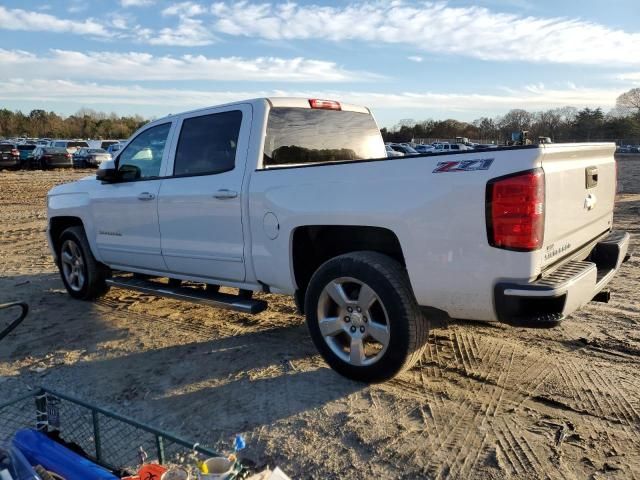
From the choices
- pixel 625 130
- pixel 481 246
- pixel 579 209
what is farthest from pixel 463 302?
pixel 625 130

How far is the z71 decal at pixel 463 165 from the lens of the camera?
126 inches

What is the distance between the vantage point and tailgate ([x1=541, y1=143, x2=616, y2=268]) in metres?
3.28

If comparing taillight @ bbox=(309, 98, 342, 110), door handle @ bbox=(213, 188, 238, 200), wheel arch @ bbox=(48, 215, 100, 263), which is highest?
taillight @ bbox=(309, 98, 342, 110)

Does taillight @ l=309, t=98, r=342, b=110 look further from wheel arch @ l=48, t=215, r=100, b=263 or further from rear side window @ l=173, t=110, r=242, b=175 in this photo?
wheel arch @ l=48, t=215, r=100, b=263

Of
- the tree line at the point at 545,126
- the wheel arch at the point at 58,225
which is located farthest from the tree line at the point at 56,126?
the wheel arch at the point at 58,225

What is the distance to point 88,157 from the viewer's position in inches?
1307

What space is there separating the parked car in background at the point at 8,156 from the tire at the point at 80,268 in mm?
28520

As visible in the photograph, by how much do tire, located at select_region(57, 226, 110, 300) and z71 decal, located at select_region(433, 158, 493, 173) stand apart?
4441mm

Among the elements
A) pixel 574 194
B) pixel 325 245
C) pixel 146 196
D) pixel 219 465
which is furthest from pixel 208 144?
pixel 219 465

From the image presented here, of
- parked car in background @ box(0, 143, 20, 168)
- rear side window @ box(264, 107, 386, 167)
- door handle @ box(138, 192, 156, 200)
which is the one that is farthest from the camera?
parked car in background @ box(0, 143, 20, 168)

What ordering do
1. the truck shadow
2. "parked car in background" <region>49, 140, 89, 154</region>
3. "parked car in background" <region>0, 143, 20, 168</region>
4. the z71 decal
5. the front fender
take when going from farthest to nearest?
"parked car in background" <region>49, 140, 89, 154</region> → "parked car in background" <region>0, 143, 20, 168</region> → the front fender → the truck shadow → the z71 decal

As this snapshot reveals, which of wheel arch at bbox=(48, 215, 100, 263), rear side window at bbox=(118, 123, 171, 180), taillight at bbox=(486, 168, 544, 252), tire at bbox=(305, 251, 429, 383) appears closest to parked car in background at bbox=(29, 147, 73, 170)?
wheel arch at bbox=(48, 215, 100, 263)

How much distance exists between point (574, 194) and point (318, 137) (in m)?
2.36

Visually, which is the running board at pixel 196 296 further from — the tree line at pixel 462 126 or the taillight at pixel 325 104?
the tree line at pixel 462 126
